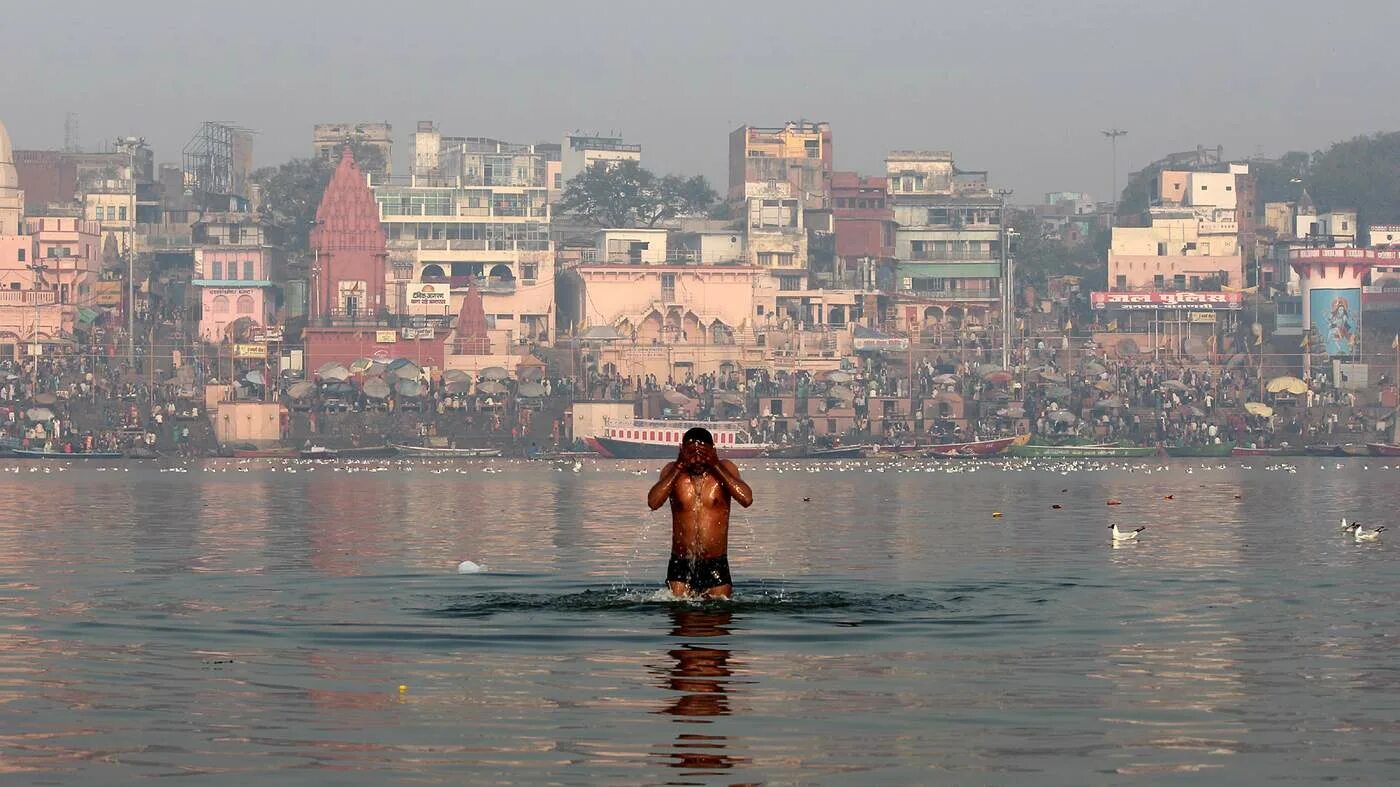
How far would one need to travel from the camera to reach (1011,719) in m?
14.8

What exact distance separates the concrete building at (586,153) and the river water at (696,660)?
146 m

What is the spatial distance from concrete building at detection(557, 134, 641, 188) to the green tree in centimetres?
1686

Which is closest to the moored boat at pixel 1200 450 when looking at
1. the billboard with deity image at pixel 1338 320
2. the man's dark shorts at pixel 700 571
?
the billboard with deity image at pixel 1338 320

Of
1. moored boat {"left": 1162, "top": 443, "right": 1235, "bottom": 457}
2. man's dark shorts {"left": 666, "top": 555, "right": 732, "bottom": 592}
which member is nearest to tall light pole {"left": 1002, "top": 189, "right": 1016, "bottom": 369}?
moored boat {"left": 1162, "top": 443, "right": 1235, "bottom": 457}

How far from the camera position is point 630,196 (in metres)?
164

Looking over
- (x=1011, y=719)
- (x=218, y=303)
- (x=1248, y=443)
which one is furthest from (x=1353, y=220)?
(x=1011, y=719)

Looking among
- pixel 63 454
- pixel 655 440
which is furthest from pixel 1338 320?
pixel 63 454

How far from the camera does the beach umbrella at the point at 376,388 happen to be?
393 feet

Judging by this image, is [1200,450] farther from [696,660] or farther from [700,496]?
[696,660]

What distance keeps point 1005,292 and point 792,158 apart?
2354 centimetres

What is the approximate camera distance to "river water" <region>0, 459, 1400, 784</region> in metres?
13.2

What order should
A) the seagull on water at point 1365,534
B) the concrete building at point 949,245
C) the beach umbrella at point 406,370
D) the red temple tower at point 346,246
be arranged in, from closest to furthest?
1. the seagull on water at point 1365,534
2. the beach umbrella at point 406,370
3. the red temple tower at point 346,246
4. the concrete building at point 949,245

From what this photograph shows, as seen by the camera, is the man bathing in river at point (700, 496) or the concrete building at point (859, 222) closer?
the man bathing in river at point (700, 496)

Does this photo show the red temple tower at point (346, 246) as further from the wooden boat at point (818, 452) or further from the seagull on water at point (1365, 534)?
the seagull on water at point (1365, 534)
